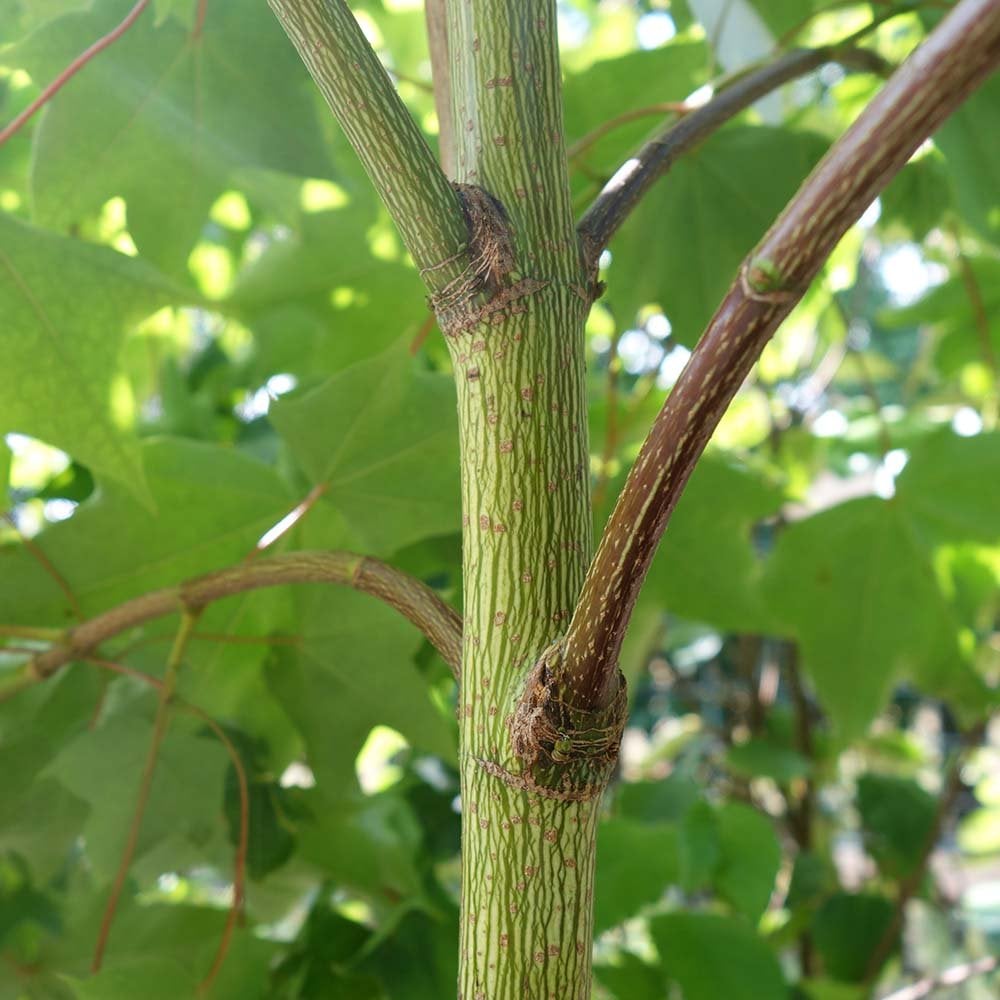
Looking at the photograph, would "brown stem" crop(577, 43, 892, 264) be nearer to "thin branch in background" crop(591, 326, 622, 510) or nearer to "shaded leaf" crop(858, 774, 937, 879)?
"thin branch in background" crop(591, 326, 622, 510)

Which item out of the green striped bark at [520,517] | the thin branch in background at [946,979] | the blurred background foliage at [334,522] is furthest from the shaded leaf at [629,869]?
the green striped bark at [520,517]

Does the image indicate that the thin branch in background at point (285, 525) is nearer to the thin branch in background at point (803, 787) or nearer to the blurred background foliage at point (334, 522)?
the blurred background foliage at point (334, 522)

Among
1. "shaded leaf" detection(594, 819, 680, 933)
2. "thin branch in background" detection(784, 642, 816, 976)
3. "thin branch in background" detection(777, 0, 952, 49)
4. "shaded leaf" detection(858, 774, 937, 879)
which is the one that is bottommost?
"shaded leaf" detection(594, 819, 680, 933)

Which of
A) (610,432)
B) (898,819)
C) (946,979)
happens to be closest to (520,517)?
(610,432)

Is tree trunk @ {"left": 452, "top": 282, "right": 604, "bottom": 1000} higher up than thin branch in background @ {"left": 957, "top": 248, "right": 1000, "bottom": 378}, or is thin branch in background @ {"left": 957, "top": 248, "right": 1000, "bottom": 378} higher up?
thin branch in background @ {"left": 957, "top": 248, "right": 1000, "bottom": 378}

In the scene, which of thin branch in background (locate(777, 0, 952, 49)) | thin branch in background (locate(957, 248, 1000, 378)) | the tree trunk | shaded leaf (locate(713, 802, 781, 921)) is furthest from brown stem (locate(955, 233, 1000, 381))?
the tree trunk

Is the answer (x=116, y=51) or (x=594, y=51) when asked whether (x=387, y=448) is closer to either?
(x=116, y=51)

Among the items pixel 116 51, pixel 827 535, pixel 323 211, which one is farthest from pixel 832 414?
pixel 116 51

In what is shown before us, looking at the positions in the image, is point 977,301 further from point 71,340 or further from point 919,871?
point 71,340
